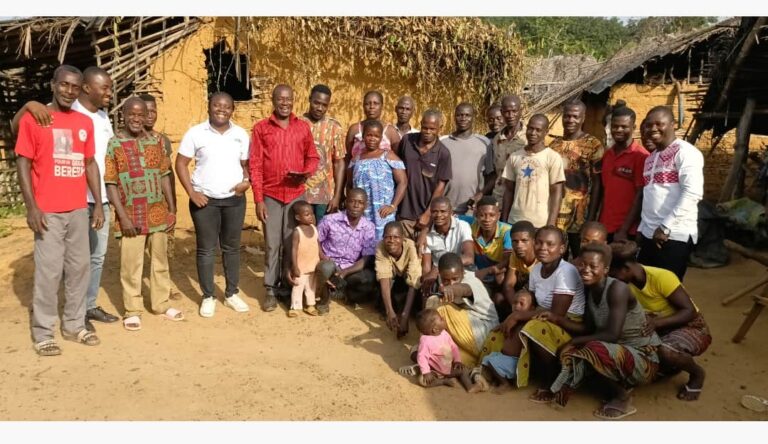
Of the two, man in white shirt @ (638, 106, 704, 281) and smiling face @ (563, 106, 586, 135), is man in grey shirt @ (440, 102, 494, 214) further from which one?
man in white shirt @ (638, 106, 704, 281)

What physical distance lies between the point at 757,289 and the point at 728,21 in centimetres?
654

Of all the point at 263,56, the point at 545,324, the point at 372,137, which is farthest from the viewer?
the point at 263,56

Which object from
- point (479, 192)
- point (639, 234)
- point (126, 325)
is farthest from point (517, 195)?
point (126, 325)

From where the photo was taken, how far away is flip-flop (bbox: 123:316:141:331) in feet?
13.7

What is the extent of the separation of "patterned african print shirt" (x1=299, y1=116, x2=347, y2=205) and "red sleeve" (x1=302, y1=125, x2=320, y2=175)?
16 cm

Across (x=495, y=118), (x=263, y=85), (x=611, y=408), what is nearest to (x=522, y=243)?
(x=611, y=408)

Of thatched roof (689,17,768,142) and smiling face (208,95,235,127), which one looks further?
thatched roof (689,17,768,142)

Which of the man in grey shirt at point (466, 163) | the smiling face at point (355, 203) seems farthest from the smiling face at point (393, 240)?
the man in grey shirt at point (466, 163)

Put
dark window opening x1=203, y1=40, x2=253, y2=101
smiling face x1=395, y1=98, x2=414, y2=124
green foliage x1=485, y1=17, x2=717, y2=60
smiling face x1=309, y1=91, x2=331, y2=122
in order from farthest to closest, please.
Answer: green foliage x1=485, y1=17, x2=717, y2=60 < dark window opening x1=203, y1=40, x2=253, y2=101 < smiling face x1=395, y1=98, x2=414, y2=124 < smiling face x1=309, y1=91, x2=331, y2=122

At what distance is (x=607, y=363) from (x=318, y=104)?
3026 millimetres

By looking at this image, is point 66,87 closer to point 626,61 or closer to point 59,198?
point 59,198

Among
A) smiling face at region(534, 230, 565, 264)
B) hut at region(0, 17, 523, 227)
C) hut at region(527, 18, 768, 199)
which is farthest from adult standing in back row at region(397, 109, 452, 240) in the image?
hut at region(527, 18, 768, 199)

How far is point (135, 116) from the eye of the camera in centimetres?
405

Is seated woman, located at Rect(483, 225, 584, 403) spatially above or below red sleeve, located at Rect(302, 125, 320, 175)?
below
